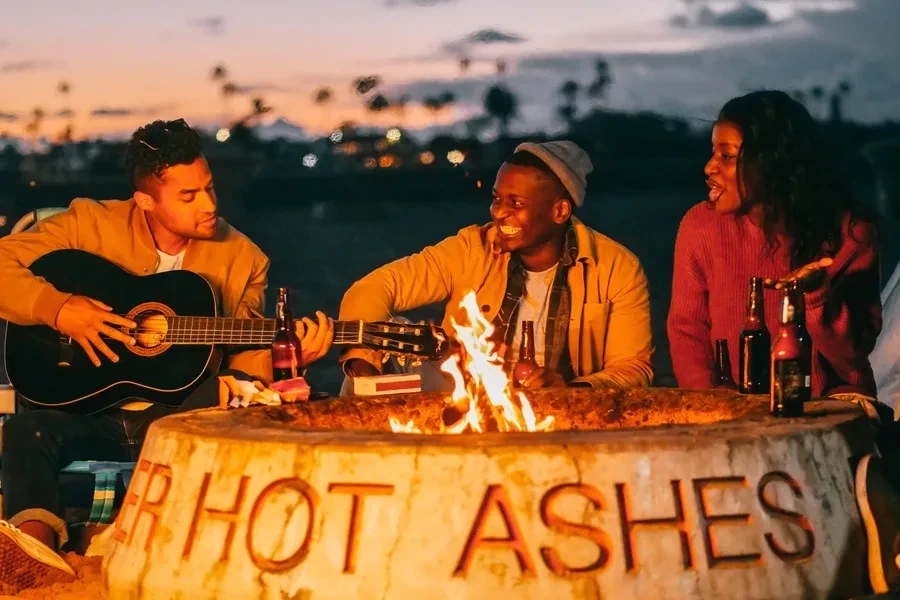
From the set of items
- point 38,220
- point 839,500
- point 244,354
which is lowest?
point 839,500

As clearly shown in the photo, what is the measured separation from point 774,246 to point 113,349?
282 centimetres

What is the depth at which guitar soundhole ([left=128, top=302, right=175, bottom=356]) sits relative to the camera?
7.40m

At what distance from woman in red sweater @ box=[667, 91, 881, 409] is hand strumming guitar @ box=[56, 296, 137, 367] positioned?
239 centimetres

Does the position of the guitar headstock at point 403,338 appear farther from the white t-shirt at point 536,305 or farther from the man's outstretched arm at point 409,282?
the white t-shirt at point 536,305

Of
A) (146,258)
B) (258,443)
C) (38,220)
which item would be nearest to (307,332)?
(146,258)

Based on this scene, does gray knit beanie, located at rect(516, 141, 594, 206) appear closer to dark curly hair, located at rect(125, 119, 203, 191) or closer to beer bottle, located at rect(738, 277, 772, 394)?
beer bottle, located at rect(738, 277, 772, 394)

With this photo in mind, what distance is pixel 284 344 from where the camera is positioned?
23.0ft

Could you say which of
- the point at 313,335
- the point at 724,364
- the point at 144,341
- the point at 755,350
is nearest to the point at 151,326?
the point at 144,341

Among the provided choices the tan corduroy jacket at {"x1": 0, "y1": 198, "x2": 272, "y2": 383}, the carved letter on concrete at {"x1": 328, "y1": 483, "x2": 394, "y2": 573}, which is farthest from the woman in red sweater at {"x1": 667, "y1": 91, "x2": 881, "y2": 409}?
the carved letter on concrete at {"x1": 328, "y1": 483, "x2": 394, "y2": 573}

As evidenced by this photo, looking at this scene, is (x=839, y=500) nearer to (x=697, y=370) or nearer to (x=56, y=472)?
(x=697, y=370)

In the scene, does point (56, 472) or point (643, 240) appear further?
point (643, 240)

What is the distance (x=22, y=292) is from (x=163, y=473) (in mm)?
2249

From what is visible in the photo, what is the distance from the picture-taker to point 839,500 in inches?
204

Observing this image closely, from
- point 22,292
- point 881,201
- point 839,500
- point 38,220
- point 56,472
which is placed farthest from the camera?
point 881,201
